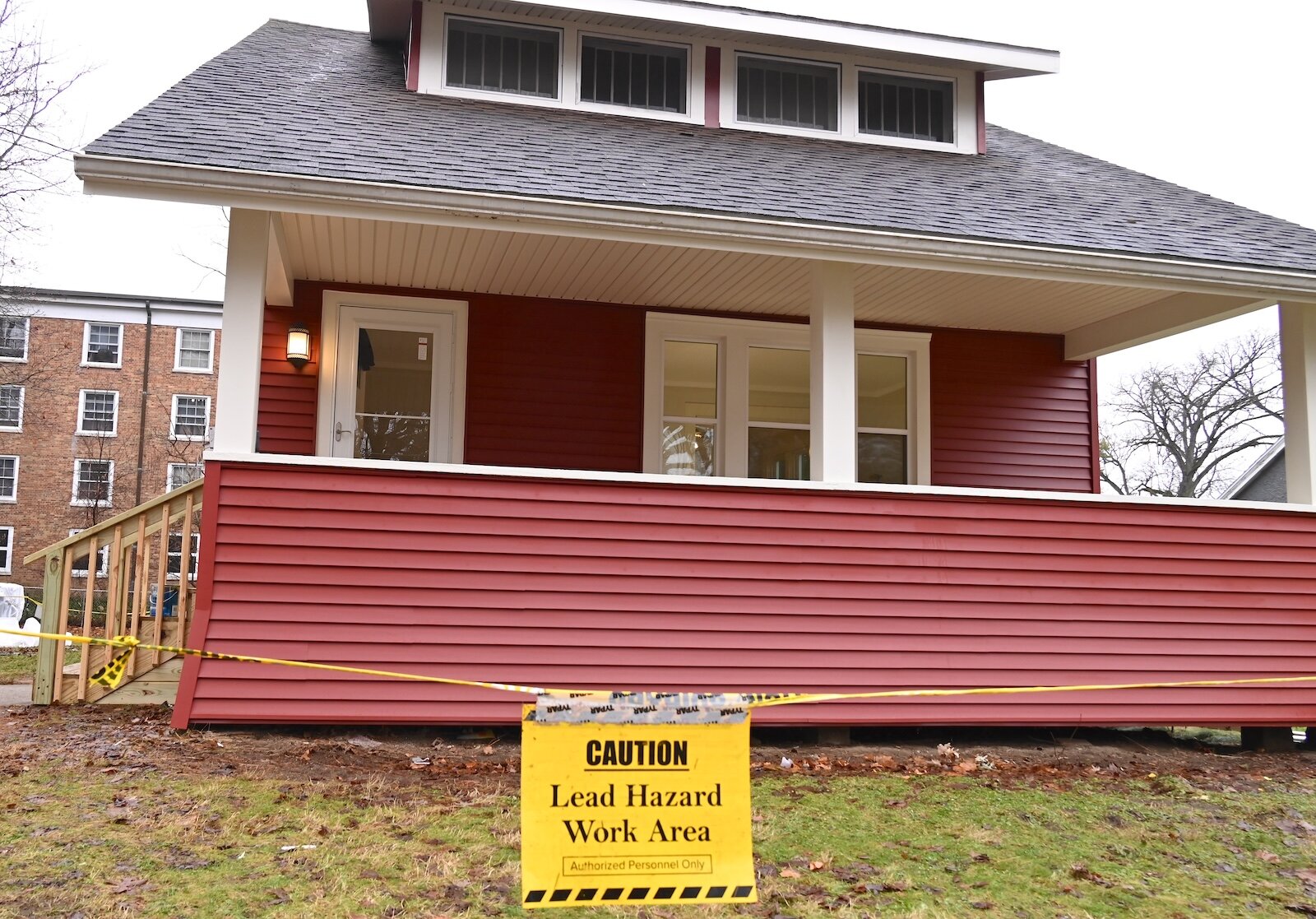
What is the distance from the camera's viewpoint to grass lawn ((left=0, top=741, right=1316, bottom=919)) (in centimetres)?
388

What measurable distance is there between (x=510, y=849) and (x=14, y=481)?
3124 centimetres

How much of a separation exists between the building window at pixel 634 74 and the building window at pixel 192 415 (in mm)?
25345

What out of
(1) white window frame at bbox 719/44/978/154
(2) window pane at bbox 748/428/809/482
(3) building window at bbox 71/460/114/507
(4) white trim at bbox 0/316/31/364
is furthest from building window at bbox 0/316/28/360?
(2) window pane at bbox 748/428/809/482

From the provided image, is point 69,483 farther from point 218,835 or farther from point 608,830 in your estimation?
point 608,830

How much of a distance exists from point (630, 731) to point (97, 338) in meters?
33.0

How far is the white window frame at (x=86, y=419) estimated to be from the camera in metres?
30.7

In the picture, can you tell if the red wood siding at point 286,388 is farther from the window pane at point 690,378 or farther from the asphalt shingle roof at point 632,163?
the window pane at point 690,378

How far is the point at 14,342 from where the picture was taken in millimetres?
30328

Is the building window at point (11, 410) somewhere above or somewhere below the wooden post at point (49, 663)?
above

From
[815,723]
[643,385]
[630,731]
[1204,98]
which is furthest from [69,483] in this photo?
[1204,98]

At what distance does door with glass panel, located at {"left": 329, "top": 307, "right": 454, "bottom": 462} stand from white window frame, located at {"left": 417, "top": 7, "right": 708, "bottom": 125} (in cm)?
190

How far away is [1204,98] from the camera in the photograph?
9988cm

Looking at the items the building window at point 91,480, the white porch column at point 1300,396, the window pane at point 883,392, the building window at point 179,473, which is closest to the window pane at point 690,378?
the window pane at point 883,392

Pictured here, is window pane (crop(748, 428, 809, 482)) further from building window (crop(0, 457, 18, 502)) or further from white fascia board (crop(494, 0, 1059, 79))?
building window (crop(0, 457, 18, 502))
